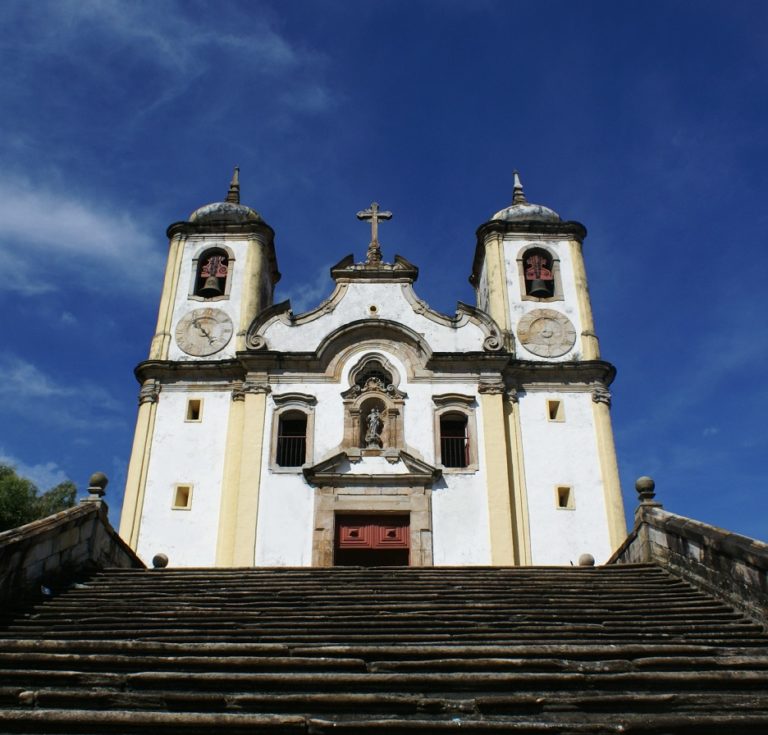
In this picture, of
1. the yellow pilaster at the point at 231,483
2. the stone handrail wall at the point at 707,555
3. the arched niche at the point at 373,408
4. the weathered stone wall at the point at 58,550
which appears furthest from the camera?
the arched niche at the point at 373,408

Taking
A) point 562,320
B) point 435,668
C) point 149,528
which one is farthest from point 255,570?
point 562,320

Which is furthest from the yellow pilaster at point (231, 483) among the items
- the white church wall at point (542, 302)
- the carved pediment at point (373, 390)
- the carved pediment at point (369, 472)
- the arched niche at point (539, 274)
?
the arched niche at point (539, 274)

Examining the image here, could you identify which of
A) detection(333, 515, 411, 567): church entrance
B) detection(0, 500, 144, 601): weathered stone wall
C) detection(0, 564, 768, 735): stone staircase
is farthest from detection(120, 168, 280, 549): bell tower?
detection(0, 564, 768, 735): stone staircase

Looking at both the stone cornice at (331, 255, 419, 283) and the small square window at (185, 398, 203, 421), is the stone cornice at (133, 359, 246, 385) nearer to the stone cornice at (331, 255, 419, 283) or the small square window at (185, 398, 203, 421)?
the small square window at (185, 398, 203, 421)

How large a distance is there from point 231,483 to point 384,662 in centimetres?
1185

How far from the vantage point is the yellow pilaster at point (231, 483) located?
1784 centimetres

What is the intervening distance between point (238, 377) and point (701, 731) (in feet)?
51.2

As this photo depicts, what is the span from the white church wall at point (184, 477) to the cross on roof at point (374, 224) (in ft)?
19.6

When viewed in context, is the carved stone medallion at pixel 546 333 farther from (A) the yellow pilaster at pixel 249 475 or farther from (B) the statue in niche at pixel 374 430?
(A) the yellow pilaster at pixel 249 475

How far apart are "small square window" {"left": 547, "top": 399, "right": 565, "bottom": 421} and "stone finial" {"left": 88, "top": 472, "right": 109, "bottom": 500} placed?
37.0ft

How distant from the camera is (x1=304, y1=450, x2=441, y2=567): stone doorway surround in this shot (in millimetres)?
17938

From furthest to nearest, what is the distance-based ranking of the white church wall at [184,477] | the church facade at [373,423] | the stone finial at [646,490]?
the white church wall at [184,477] < the church facade at [373,423] < the stone finial at [646,490]

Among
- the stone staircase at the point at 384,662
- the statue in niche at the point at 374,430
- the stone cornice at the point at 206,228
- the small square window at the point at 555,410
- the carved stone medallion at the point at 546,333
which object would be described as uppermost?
the stone cornice at the point at 206,228

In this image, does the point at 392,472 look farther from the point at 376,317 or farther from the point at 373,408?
the point at 376,317
